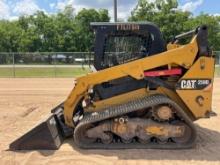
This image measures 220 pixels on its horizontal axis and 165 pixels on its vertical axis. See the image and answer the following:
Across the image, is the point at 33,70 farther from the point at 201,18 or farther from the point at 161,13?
the point at 201,18

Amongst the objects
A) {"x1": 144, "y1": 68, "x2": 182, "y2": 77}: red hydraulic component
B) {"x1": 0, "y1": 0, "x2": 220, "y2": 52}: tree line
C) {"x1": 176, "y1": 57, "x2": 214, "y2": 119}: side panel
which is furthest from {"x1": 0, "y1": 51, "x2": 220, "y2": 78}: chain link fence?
{"x1": 176, "y1": 57, "x2": 214, "y2": 119}: side panel

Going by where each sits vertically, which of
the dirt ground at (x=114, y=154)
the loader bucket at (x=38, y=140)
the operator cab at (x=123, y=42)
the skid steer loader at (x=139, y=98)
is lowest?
the dirt ground at (x=114, y=154)

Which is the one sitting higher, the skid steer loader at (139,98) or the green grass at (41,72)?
the skid steer loader at (139,98)

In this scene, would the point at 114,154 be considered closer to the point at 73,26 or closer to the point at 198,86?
the point at 198,86

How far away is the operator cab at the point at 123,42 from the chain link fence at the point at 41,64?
69.3 feet

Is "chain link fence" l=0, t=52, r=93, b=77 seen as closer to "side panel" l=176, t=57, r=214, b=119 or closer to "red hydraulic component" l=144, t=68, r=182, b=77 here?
"red hydraulic component" l=144, t=68, r=182, b=77

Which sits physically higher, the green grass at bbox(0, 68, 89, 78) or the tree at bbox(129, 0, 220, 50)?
the tree at bbox(129, 0, 220, 50)

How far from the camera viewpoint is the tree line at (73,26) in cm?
5044

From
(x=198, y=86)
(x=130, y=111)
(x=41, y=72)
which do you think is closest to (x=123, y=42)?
(x=130, y=111)

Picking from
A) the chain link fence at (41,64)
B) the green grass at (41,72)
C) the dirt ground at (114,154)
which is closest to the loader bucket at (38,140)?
the dirt ground at (114,154)

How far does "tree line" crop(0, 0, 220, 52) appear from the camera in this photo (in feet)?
165

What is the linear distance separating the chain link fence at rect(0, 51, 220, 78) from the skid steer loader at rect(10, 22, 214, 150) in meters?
21.3

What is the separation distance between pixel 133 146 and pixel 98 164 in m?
1.08

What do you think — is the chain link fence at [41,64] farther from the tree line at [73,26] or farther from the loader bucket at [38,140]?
the loader bucket at [38,140]
